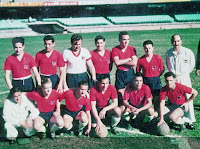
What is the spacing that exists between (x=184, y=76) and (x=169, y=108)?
73 centimetres

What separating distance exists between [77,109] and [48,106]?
52 centimetres

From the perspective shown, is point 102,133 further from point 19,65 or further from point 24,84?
point 19,65

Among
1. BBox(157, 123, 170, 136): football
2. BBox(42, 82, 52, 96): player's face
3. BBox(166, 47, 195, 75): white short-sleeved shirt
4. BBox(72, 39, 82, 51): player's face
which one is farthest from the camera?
BBox(166, 47, 195, 75): white short-sleeved shirt

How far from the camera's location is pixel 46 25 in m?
30.2

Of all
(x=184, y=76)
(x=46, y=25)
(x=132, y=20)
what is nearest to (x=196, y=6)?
(x=132, y=20)

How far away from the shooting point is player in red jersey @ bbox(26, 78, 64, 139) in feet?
13.7

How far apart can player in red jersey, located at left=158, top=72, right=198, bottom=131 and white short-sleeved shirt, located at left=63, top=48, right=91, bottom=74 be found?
5.18 ft

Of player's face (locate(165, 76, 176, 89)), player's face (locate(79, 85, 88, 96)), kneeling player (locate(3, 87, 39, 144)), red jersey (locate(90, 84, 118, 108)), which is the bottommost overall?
kneeling player (locate(3, 87, 39, 144))

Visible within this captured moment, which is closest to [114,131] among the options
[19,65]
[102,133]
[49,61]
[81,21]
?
[102,133]

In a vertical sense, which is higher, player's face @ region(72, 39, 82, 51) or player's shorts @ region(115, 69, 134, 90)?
player's face @ region(72, 39, 82, 51)

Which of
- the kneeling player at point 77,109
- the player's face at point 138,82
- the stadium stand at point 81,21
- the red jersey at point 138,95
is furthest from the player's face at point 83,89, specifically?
the stadium stand at point 81,21

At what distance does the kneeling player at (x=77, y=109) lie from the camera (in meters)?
4.31

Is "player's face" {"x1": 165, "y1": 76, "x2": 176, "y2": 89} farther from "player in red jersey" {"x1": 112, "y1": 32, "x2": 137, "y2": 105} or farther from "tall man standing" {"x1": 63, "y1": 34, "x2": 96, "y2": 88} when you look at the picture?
"tall man standing" {"x1": 63, "y1": 34, "x2": 96, "y2": 88}

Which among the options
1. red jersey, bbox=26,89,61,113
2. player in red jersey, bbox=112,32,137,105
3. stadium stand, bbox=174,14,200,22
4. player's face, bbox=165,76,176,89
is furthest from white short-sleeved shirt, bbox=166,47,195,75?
stadium stand, bbox=174,14,200,22
